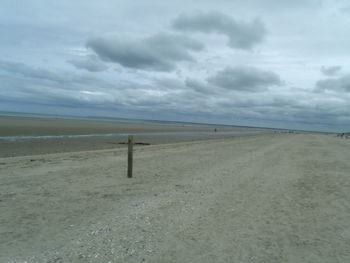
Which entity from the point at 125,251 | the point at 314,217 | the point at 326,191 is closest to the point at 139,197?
the point at 125,251

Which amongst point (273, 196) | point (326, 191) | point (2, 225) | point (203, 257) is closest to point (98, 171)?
point (2, 225)

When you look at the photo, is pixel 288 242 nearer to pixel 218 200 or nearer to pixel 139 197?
pixel 218 200

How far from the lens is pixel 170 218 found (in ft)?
18.3

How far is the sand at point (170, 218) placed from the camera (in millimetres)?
4164

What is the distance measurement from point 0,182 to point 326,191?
10605 mm

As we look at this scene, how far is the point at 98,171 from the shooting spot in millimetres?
10664

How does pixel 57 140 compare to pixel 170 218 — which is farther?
pixel 57 140

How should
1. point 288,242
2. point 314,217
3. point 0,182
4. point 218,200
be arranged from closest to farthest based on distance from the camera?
1. point 288,242
2. point 314,217
3. point 218,200
4. point 0,182

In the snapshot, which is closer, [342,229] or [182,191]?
[342,229]

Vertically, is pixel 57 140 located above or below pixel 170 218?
above

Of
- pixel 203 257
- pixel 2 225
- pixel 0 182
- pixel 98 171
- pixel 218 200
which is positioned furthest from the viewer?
A: pixel 98 171

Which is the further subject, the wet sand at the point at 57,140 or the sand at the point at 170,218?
the wet sand at the point at 57,140

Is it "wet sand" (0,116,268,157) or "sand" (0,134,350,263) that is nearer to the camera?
"sand" (0,134,350,263)

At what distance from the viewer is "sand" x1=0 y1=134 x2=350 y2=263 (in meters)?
4.16
